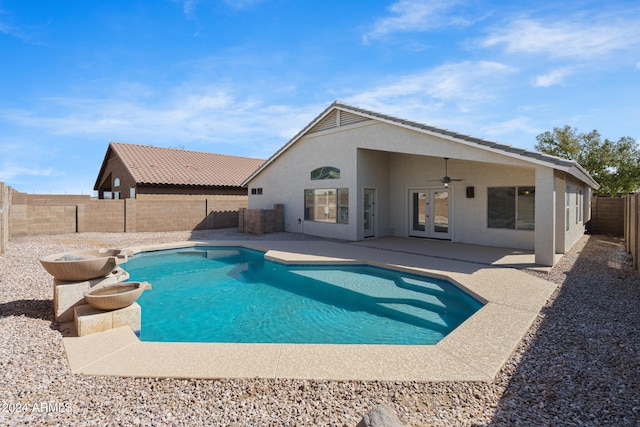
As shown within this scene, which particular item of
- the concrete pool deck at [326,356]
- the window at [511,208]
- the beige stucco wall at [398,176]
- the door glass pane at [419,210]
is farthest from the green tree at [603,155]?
the concrete pool deck at [326,356]

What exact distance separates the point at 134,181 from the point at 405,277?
1807 cm

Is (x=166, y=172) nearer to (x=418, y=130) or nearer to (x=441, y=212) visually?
(x=418, y=130)

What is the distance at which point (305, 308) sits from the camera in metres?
6.50

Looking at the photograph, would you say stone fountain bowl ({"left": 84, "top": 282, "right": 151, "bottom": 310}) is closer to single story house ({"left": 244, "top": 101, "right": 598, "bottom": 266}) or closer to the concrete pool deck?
the concrete pool deck

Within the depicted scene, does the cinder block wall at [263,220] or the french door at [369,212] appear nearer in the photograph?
the french door at [369,212]

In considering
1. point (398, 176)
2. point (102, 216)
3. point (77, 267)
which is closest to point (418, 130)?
point (398, 176)

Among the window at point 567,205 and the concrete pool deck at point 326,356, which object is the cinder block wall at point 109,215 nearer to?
the concrete pool deck at point 326,356

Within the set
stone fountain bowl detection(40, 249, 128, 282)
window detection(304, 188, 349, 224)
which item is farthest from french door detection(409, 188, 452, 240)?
stone fountain bowl detection(40, 249, 128, 282)

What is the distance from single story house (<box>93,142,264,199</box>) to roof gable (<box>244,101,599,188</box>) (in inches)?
265

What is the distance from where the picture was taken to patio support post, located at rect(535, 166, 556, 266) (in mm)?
8258

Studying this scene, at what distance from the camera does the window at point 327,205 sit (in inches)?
543

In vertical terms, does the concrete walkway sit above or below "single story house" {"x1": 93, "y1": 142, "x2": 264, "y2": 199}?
below

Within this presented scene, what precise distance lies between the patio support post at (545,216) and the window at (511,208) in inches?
112

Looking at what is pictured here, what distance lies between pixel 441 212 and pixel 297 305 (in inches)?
350
